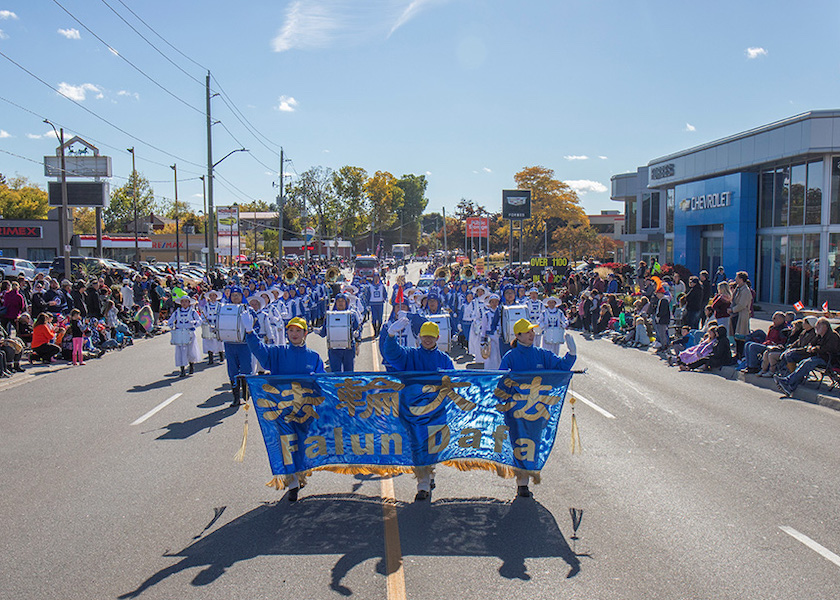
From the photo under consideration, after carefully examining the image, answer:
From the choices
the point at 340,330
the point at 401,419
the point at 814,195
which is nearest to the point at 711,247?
the point at 814,195

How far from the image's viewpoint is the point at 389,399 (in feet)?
22.4

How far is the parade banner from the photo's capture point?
6.77 metres

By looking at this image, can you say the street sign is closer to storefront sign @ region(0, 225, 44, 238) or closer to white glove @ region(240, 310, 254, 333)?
storefront sign @ region(0, 225, 44, 238)

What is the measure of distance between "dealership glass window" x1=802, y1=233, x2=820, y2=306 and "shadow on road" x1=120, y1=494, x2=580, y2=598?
24.0 m

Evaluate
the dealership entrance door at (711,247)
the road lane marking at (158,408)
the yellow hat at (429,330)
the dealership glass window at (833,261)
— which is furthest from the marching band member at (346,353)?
the dealership entrance door at (711,247)

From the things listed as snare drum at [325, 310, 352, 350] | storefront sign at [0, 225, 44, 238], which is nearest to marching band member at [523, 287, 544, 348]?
snare drum at [325, 310, 352, 350]

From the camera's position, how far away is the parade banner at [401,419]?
6.77 meters

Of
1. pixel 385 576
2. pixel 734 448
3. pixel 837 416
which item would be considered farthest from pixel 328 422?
pixel 837 416

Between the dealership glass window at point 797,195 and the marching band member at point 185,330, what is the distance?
23291 millimetres

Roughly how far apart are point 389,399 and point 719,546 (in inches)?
122

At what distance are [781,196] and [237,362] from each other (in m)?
25.1

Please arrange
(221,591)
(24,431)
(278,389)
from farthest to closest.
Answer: (24,431) → (278,389) → (221,591)

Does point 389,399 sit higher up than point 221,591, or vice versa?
point 389,399

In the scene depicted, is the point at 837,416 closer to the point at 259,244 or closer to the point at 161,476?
the point at 161,476
